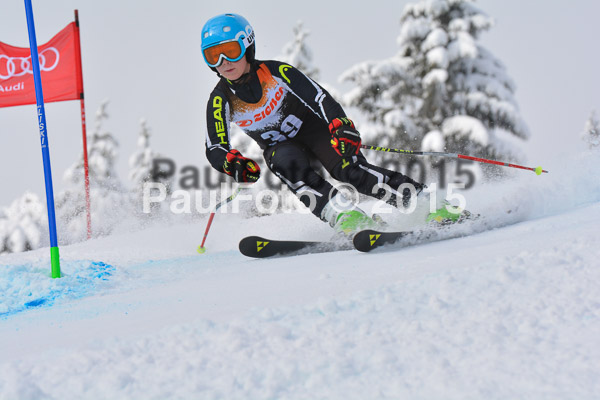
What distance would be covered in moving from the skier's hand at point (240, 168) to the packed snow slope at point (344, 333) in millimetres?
1006

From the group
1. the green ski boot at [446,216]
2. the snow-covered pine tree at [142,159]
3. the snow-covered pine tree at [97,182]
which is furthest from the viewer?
the snow-covered pine tree at [142,159]

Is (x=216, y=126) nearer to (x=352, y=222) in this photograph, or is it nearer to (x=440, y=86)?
(x=352, y=222)

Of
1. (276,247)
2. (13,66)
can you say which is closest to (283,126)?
(276,247)

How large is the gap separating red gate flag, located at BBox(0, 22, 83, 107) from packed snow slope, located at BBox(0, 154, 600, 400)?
6.37 m

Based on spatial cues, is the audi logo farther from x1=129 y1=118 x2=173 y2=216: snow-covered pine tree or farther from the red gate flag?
x1=129 y1=118 x2=173 y2=216: snow-covered pine tree

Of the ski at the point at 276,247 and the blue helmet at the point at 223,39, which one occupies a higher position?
the blue helmet at the point at 223,39

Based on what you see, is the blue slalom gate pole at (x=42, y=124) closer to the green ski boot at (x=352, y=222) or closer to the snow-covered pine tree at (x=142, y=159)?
the green ski boot at (x=352, y=222)

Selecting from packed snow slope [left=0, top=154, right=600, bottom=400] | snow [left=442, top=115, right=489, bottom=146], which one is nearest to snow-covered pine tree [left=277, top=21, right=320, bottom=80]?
snow [left=442, top=115, right=489, bottom=146]

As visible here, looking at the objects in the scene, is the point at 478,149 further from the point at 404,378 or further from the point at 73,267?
the point at 404,378

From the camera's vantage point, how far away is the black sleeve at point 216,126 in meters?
3.80

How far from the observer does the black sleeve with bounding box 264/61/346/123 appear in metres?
3.71

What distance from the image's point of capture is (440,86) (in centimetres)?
1374

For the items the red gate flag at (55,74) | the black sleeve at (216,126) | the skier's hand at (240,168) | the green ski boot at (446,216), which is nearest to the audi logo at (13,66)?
the red gate flag at (55,74)

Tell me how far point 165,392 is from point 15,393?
367 mm
